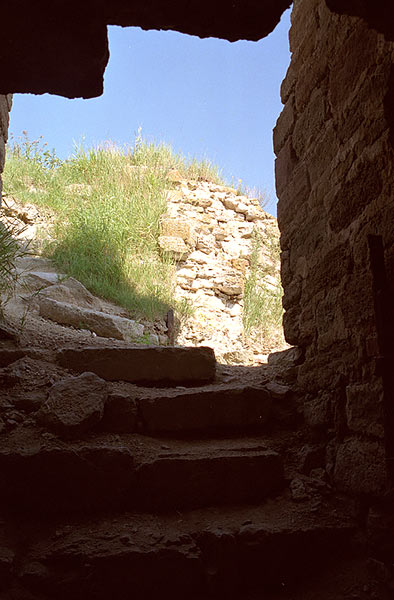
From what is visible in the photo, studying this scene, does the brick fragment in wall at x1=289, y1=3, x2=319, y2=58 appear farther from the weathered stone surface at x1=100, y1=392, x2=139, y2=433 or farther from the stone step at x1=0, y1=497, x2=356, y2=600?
the stone step at x1=0, y1=497, x2=356, y2=600

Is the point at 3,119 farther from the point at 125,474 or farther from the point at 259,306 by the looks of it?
the point at 259,306

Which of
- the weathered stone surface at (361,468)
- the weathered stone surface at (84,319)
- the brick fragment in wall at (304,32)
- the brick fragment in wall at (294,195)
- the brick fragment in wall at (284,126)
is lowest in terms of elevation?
the weathered stone surface at (361,468)

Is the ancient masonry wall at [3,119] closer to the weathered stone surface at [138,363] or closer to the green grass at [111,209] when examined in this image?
the weathered stone surface at [138,363]

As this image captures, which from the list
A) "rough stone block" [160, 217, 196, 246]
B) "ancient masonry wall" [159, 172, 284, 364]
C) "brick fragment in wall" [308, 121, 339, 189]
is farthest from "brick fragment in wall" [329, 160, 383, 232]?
"rough stone block" [160, 217, 196, 246]

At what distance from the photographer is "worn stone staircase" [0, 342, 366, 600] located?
1386 mm

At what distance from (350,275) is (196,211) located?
505 cm

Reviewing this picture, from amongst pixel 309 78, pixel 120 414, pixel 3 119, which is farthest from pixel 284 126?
pixel 120 414

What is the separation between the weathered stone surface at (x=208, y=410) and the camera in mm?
2012

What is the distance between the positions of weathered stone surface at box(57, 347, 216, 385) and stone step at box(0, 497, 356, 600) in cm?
78

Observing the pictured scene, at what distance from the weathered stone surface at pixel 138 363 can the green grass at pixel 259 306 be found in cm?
268

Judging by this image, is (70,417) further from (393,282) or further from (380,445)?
(393,282)

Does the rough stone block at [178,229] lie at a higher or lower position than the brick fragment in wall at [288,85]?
higher

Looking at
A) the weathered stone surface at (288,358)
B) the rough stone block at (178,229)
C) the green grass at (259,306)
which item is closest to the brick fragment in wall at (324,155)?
the weathered stone surface at (288,358)

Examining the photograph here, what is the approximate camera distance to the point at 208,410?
2.06 meters
